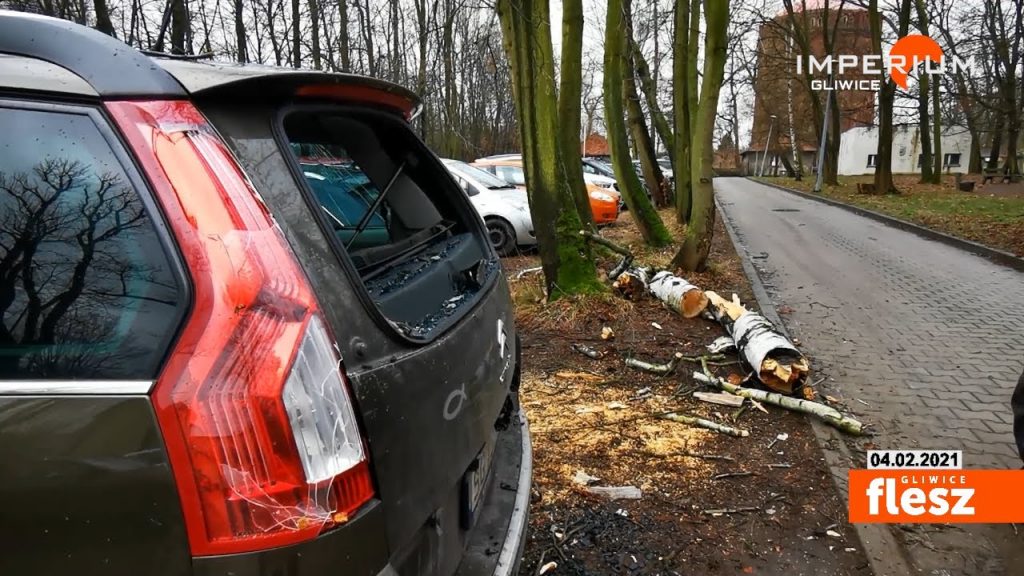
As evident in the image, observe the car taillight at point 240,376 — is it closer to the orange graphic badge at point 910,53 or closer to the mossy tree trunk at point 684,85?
the mossy tree trunk at point 684,85

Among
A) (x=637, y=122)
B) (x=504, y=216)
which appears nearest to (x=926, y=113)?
(x=637, y=122)

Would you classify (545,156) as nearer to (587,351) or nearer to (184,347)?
(587,351)

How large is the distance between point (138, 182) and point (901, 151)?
77.0m

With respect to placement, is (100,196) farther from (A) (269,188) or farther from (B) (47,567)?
(B) (47,567)

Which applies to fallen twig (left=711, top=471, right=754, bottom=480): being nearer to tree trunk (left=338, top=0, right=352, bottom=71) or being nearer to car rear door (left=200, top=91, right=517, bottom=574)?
car rear door (left=200, top=91, right=517, bottom=574)

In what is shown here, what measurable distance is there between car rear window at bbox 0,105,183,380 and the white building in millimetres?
68631

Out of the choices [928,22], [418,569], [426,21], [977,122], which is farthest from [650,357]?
[977,122]

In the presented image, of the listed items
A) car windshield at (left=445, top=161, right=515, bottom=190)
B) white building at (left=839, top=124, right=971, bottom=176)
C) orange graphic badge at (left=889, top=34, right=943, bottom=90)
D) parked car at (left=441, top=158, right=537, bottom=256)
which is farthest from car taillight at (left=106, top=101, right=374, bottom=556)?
white building at (left=839, top=124, right=971, bottom=176)

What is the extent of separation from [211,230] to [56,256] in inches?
12.8

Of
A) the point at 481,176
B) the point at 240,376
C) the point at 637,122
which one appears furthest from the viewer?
the point at 637,122

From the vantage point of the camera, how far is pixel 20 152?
127 cm

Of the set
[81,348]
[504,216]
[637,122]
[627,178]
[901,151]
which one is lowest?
[504,216]

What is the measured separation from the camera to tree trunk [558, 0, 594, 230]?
7074 mm

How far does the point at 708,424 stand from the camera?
13.4 ft
